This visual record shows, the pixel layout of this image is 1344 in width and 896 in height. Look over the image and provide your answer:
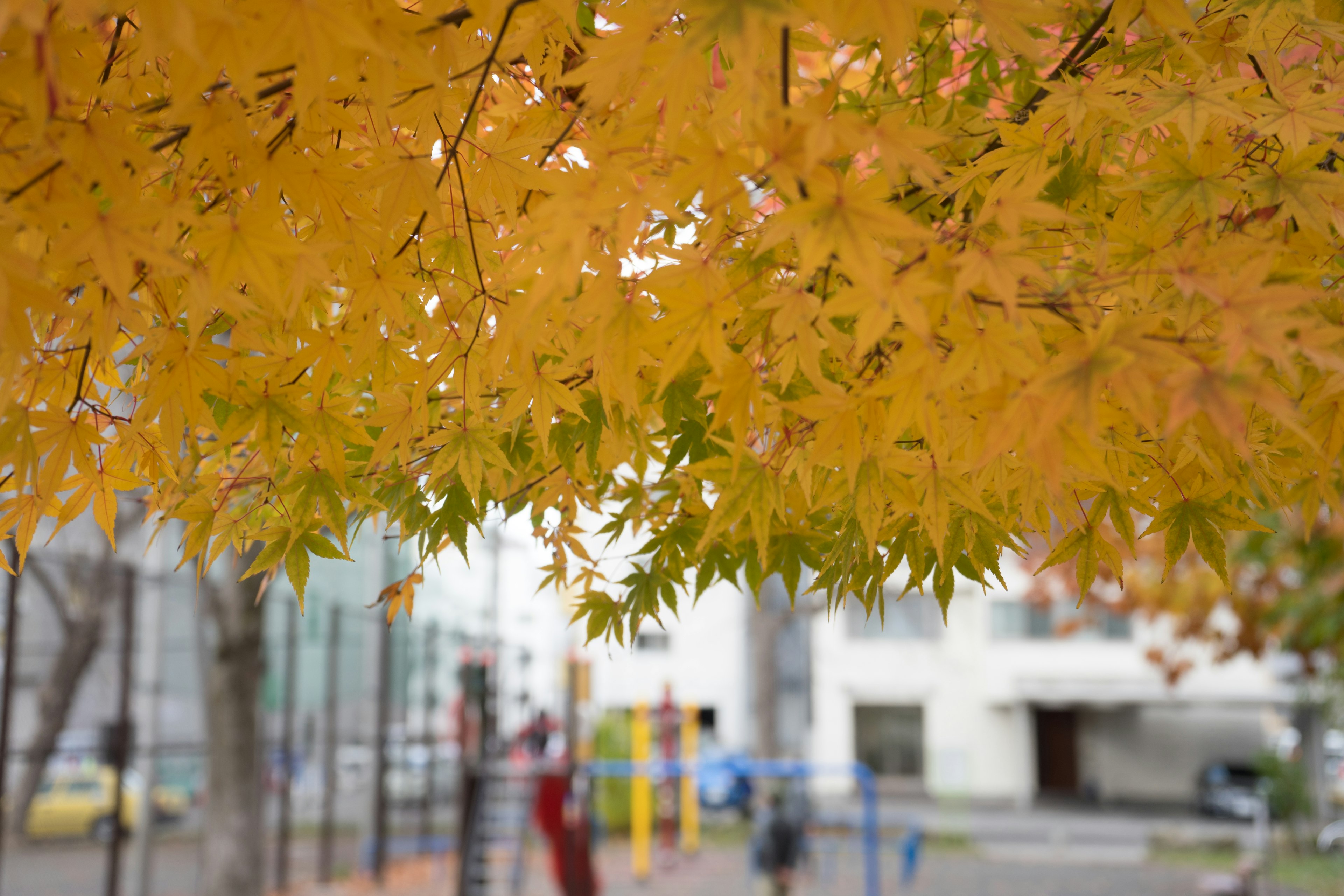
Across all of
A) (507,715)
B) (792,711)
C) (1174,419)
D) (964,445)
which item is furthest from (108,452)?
(792,711)

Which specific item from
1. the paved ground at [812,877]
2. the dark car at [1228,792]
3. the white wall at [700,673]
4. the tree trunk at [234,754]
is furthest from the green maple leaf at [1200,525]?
the dark car at [1228,792]

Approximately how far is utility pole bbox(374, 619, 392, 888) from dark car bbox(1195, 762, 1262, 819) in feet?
62.1

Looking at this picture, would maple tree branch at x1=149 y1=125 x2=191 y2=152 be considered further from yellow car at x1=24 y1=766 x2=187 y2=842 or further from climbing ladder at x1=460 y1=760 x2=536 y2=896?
climbing ladder at x1=460 y1=760 x2=536 y2=896

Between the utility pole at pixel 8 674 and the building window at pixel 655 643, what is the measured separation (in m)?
21.2

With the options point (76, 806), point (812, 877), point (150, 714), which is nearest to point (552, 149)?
point (76, 806)

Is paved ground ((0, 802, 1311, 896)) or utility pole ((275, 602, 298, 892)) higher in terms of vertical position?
utility pole ((275, 602, 298, 892))

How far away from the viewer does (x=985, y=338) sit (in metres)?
1.15

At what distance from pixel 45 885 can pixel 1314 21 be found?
7.35 meters

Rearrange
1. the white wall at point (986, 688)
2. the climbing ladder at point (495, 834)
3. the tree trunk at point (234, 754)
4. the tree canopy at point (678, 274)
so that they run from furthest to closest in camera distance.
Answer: the white wall at point (986, 688)
the climbing ladder at point (495, 834)
the tree trunk at point (234, 754)
the tree canopy at point (678, 274)

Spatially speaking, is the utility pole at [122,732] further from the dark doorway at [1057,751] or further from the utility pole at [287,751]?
the dark doorway at [1057,751]

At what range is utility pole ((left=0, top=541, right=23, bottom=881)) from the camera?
16.9 ft

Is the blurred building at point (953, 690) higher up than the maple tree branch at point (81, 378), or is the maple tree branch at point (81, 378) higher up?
the maple tree branch at point (81, 378)

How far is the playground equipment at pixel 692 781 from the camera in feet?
34.0

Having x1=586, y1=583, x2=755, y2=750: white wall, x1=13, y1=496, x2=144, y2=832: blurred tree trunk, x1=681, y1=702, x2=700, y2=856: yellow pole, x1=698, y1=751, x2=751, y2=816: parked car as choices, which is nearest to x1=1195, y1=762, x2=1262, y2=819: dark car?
x1=586, y1=583, x2=755, y2=750: white wall
